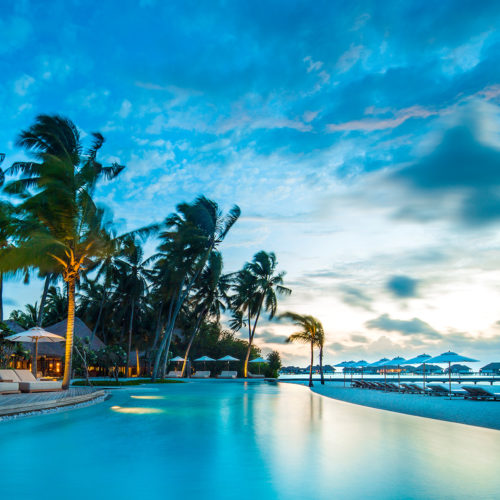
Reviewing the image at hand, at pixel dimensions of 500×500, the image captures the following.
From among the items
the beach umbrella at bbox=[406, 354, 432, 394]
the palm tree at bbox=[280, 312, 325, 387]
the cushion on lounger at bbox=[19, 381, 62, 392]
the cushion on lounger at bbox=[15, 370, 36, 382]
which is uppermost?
the palm tree at bbox=[280, 312, 325, 387]

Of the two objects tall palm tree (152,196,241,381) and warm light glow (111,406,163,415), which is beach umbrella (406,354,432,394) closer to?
tall palm tree (152,196,241,381)

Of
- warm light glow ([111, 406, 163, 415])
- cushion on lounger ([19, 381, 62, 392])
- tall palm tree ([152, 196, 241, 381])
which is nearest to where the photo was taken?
warm light glow ([111, 406, 163, 415])

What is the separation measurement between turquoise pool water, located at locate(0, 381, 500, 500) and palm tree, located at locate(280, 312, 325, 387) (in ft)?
53.7

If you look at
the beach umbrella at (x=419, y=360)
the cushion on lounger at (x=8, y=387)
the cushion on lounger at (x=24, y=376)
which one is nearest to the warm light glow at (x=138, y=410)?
the cushion on lounger at (x=8, y=387)

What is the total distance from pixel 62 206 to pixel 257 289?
19.4 m

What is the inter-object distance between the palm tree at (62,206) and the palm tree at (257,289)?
16.8 metres

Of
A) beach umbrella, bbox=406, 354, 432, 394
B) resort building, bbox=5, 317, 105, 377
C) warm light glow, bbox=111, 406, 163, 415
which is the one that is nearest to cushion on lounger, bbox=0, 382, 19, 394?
warm light glow, bbox=111, 406, 163, 415

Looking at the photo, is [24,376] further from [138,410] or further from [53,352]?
[53,352]

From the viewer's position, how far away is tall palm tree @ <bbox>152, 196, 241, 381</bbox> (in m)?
22.3

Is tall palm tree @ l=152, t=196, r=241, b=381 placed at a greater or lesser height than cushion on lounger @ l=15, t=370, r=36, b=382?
greater

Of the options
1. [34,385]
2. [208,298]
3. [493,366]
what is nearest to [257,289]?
[208,298]

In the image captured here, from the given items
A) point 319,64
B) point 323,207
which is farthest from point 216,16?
point 323,207

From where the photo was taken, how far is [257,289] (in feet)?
100.0

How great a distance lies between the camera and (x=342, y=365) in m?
30.2
